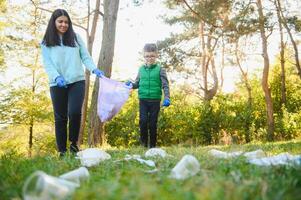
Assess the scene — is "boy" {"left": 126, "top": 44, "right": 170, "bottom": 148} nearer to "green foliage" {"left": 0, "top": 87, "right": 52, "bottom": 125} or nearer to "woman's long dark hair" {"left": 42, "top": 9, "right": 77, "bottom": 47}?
"woman's long dark hair" {"left": 42, "top": 9, "right": 77, "bottom": 47}

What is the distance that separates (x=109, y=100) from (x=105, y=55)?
374 centimetres

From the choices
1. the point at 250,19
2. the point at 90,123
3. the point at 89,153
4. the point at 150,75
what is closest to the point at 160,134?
the point at 250,19

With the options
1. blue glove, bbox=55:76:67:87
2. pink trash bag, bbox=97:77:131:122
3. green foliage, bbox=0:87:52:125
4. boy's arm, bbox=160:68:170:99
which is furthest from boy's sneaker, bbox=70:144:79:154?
green foliage, bbox=0:87:52:125

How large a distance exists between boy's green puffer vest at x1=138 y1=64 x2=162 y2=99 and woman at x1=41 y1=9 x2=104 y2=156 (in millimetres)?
1733

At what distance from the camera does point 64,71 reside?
494 cm

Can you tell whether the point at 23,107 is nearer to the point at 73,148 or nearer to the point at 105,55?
the point at 105,55

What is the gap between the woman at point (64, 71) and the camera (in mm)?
4875

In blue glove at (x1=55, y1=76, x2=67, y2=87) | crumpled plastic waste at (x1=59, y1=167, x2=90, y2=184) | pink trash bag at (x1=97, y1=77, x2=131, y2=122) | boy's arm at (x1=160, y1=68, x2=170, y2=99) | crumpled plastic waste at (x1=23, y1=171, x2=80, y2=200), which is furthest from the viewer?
boy's arm at (x1=160, y1=68, x2=170, y2=99)

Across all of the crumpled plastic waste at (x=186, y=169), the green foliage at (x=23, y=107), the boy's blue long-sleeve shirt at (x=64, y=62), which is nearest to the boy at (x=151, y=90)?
the boy's blue long-sleeve shirt at (x=64, y=62)

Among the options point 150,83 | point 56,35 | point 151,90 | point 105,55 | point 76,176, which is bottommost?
point 76,176

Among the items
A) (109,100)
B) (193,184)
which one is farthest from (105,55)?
(193,184)

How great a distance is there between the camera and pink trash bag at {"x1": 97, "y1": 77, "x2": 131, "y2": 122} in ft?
20.3

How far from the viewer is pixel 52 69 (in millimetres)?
4848

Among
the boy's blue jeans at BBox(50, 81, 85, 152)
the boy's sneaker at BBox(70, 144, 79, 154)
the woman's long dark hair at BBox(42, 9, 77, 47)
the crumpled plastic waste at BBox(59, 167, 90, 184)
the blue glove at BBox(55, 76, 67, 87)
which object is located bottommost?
the boy's sneaker at BBox(70, 144, 79, 154)
